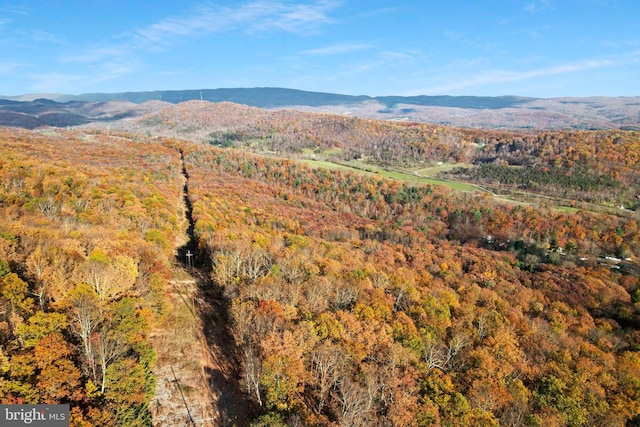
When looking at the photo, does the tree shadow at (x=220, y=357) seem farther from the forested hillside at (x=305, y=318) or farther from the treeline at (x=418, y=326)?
the treeline at (x=418, y=326)

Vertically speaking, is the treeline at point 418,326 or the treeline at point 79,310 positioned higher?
the treeline at point 79,310

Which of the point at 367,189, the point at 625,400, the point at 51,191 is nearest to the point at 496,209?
the point at 367,189

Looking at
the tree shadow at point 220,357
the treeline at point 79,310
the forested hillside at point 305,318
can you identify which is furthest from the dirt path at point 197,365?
the treeline at point 79,310

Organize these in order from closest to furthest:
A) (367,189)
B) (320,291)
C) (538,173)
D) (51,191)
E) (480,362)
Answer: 1. (480,362)
2. (320,291)
3. (51,191)
4. (367,189)
5. (538,173)

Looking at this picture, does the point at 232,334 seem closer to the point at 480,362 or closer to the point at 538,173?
the point at 480,362

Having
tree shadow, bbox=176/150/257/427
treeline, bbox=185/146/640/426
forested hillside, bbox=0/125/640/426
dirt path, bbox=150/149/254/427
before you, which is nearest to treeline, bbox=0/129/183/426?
forested hillside, bbox=0/125/640/426

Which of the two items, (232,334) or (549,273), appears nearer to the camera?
(232,334)
